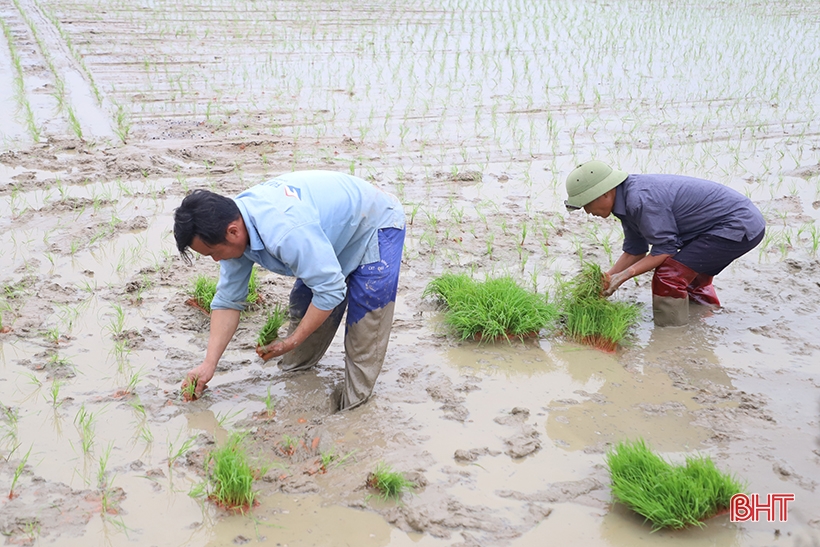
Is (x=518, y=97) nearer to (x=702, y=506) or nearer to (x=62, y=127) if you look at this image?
(x=62, y=127)

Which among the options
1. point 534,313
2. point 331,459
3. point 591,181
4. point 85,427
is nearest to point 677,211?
point 591,181

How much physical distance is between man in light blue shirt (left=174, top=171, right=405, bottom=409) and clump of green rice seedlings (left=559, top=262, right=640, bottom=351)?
122 cm

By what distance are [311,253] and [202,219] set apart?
41 cm

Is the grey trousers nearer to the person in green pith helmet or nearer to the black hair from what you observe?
the black hair

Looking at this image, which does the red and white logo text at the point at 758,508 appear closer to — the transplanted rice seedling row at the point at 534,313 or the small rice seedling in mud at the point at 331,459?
the transplanted rice seedling row at the point at 534,313

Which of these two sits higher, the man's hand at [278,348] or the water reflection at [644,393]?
the man's hand at [278,348]

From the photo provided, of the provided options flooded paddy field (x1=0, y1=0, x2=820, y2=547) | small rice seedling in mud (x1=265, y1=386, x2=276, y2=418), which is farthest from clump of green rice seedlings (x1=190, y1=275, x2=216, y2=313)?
small rice seedling in mud (x1=265, y1=386, x2=276, y2=418)

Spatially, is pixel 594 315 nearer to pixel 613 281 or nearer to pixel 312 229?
pixel 613 281

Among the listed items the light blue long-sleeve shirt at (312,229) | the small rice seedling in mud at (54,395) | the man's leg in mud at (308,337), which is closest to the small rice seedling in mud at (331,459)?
the light blue long-sleeve shirt at (312,229)

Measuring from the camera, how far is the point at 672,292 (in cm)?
412

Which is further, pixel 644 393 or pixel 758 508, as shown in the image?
pixel 644 393

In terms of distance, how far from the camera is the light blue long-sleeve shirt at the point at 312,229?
2.72 m

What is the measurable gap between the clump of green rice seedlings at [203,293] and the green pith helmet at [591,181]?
2.03 metres

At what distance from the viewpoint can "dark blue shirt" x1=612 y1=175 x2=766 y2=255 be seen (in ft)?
12.8
